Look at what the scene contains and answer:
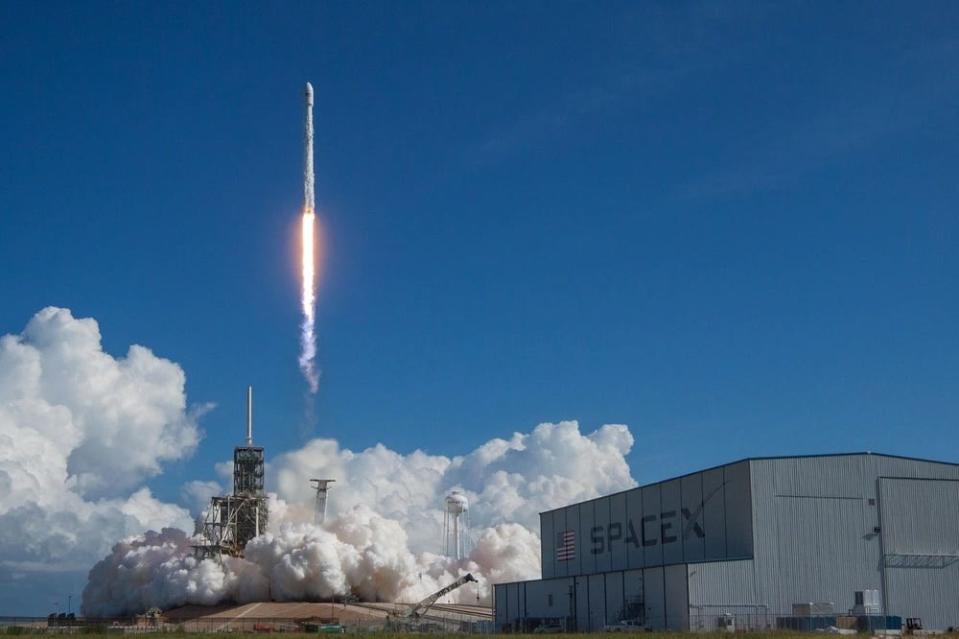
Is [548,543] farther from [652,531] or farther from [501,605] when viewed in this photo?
[652,531]

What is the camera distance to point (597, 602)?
240 feet

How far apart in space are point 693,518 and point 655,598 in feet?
21.9

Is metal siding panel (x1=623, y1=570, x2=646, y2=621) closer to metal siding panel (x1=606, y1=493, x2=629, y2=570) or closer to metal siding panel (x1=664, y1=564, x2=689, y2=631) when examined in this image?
metal siding panel (x1=664, y1=564, x2=689, y2=631)

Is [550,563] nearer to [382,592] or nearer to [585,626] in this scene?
[585,626]

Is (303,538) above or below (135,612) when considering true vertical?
above

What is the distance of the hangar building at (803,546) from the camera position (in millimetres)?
63438

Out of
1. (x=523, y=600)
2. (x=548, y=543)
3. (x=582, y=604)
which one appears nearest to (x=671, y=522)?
(x=582, y=604)

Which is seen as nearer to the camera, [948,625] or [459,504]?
[948,625]

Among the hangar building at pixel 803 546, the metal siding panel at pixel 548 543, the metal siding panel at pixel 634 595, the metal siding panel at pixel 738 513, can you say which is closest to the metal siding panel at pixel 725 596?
Answer: the hangar building at pixel 803 546

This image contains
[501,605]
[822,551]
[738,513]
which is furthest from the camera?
[501,605]

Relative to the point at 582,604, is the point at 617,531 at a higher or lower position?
higher

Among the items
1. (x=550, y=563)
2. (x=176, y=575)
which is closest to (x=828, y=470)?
(x=550, y=563)

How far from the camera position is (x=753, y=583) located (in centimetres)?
6369

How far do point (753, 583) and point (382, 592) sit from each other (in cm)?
5667
